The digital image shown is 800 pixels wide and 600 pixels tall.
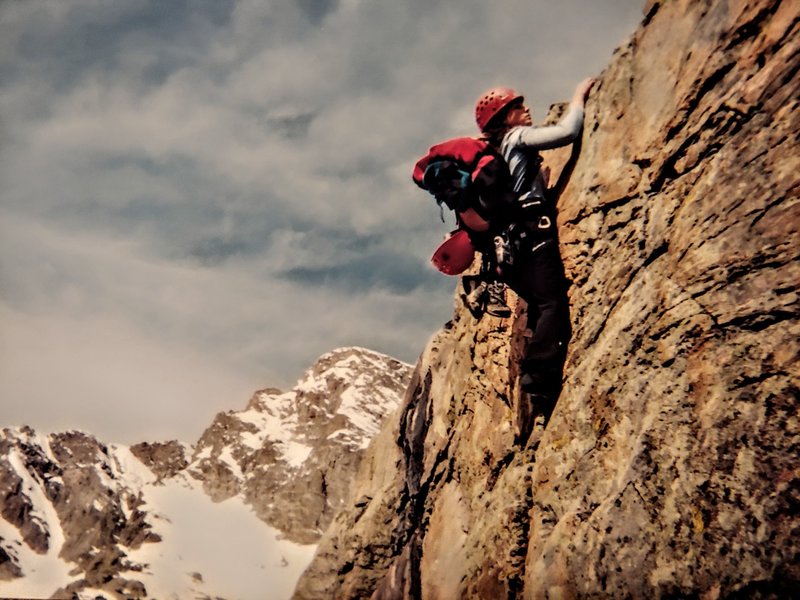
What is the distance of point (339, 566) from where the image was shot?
59.9ft

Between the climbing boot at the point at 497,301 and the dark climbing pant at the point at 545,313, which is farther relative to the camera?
the climbing boot at the point at 497,301

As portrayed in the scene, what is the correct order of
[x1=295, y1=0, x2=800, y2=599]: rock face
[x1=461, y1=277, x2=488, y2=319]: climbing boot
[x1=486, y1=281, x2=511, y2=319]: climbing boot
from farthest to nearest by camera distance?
[x1=461, y1=277, x2=488, y2=319]: climbing boot → [x1=486, y1=281, x2=511, y2=319]: climbing boot → [x1=295, y1=0, x2=800, y2=599]: rock face

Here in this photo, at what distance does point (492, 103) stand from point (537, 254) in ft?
8.56

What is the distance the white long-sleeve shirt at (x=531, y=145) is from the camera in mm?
8586

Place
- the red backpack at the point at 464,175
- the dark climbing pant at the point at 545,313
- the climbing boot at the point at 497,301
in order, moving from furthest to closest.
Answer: the climbing boot at the point at 497,301
the red backpack at the point at 464,175
the dark climbing pant at the point at 545,313

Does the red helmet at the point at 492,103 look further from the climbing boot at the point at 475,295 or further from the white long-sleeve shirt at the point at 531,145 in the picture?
the climbing boot at the point at 475,295

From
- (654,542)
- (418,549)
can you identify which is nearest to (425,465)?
(418,549)

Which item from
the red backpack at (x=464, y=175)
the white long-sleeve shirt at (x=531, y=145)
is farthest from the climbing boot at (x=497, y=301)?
the white long-sleeve shirt at (x=531, y=145)

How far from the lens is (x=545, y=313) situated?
8.52 metres

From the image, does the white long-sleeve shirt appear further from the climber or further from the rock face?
the rock face

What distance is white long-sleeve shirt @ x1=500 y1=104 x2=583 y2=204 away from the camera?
28.2 ft

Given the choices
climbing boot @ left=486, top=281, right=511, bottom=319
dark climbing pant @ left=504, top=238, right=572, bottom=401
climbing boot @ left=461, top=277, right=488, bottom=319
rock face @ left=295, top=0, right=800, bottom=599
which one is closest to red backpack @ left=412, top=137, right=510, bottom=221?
A: dark climbing pant @ left=504, top=238, right=572, bottom=401

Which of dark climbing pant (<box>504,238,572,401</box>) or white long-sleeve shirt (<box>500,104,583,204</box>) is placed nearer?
dark climbing pant (<box>504,238,572,401</box>)

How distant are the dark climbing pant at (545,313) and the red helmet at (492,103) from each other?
2.29 metres
